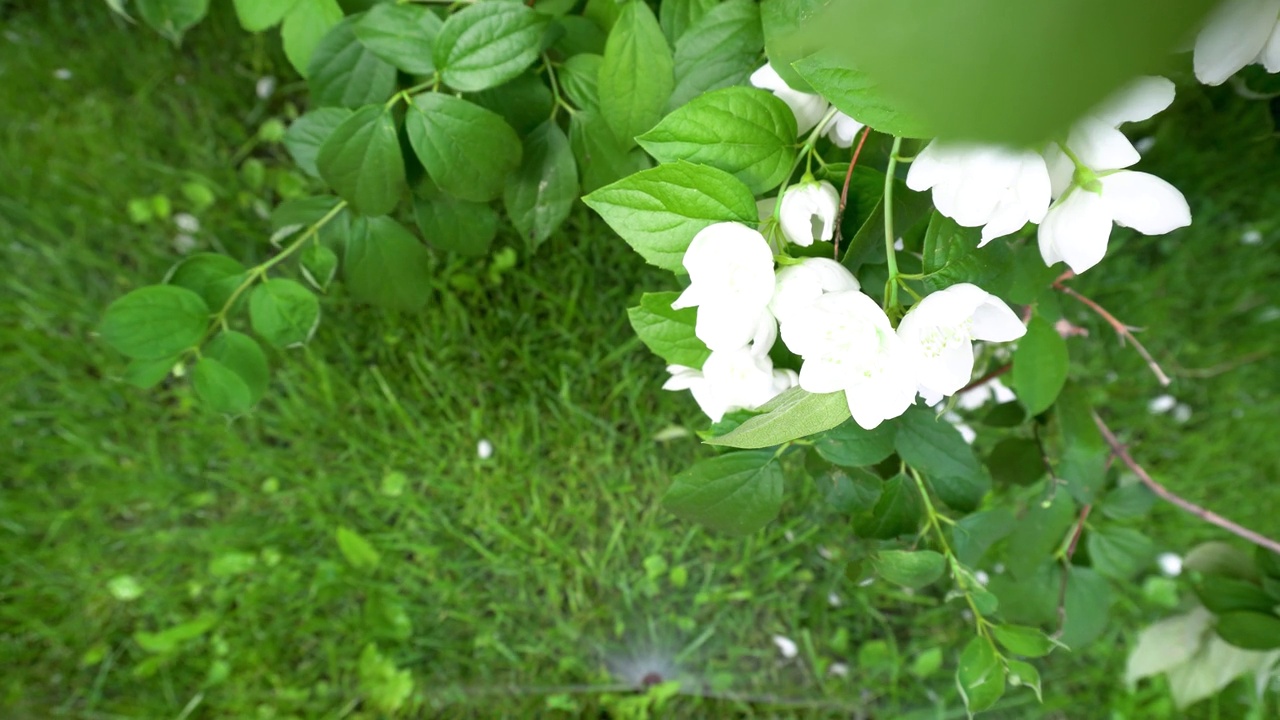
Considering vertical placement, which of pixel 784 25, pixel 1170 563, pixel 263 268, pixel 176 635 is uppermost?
pixel 784 25

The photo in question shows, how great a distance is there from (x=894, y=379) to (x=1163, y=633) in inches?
38.7

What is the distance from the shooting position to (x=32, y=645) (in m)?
1.58

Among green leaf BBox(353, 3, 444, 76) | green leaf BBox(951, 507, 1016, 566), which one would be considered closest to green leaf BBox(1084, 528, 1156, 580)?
green leaf BBox(951, 507, 1016, 566)

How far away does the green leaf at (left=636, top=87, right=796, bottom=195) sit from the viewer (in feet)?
1.83

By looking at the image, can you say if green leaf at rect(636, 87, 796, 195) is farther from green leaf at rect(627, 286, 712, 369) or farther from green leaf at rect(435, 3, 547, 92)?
green leaf at rect(435, 3, 547, 92)

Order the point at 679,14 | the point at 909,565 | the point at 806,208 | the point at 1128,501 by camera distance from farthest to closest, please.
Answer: the point at 1128,501, the point at 679,14, the point at 909,565, the point at 806,208

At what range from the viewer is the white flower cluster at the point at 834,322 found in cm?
46

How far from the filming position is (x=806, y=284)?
492 millimetres

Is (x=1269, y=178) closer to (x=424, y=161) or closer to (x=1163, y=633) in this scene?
(x=1163, y=633)

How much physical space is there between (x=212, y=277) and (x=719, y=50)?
63cm

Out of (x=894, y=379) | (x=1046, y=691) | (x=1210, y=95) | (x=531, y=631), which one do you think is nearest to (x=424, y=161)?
(x=894, y=379)

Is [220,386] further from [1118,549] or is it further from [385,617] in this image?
[1118,549]

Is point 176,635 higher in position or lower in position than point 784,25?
lower

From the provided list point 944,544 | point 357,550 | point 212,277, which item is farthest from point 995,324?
point 357,550
